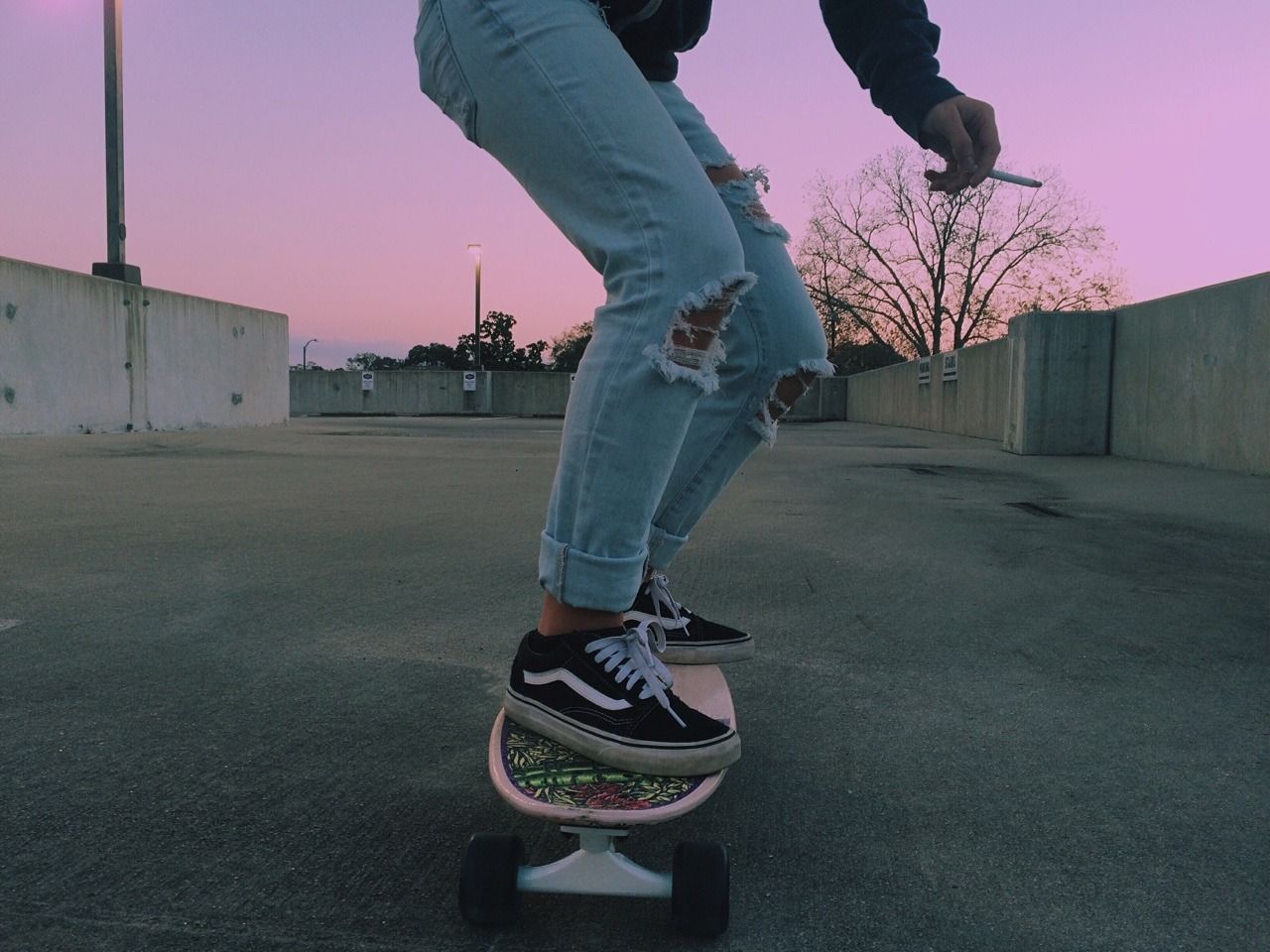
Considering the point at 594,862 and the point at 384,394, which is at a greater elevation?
the point at 384,394

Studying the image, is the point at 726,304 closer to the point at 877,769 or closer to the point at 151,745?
the point at 877,769

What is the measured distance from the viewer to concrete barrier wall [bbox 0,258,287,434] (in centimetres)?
918

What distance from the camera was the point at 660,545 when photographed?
1744 millimetres

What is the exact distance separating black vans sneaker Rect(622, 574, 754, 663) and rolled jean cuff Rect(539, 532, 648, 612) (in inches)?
12.4

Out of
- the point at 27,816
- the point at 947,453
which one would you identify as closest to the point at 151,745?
the point at 27,816

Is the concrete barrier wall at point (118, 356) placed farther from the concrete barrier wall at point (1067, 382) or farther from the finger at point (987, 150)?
the concrete barrier wall at point (1067, 382)

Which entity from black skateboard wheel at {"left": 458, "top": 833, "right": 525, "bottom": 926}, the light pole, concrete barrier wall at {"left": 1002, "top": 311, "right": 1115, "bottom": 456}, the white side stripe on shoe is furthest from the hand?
the light pole

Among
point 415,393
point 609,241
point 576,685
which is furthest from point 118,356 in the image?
point 415,393

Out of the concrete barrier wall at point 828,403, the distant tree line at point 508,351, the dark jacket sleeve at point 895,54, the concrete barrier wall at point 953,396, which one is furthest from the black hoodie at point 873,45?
the distant tree line at point 508,351

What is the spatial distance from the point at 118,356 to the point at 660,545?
1091 centimetres

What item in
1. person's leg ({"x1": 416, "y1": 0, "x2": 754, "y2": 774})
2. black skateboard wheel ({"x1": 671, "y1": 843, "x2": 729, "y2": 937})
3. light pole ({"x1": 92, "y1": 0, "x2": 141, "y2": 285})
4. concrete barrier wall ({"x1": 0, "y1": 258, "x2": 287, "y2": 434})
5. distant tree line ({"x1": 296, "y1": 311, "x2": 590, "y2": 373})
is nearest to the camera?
black skateboard wheel ({"x1": 671, "y1": 843, "x2": 729, "y2": 937})

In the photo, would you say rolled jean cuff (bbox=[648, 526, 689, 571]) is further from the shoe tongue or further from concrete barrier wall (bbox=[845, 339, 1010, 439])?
concrete barrier wall (bbox=[845, 339, 1010, 439])

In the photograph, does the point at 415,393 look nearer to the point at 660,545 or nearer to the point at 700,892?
the point at 660,545

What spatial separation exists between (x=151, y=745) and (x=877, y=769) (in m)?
1.23
